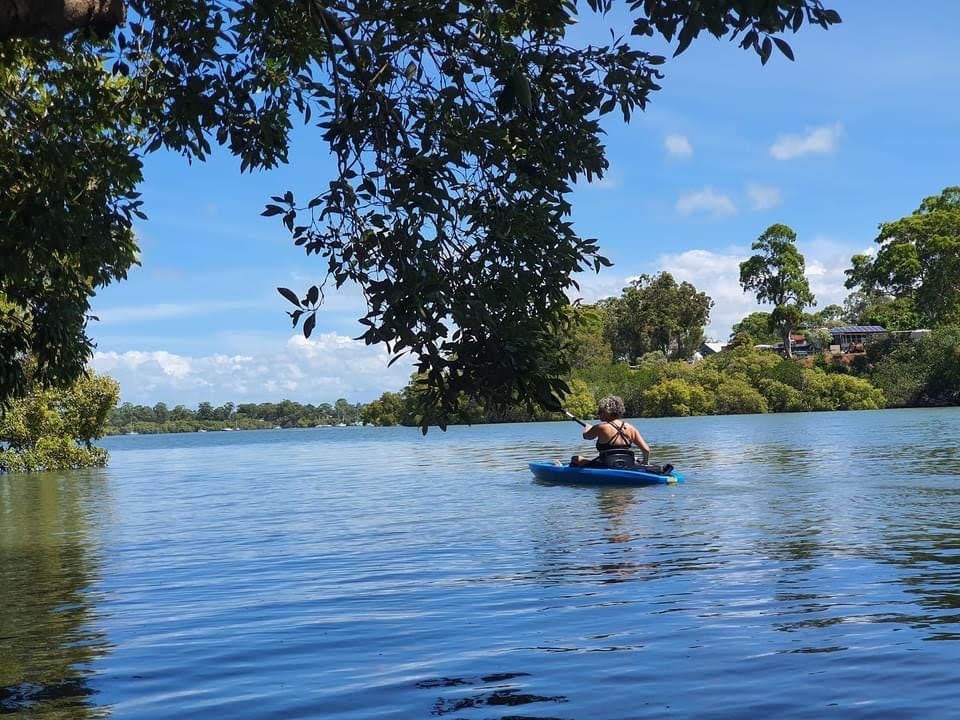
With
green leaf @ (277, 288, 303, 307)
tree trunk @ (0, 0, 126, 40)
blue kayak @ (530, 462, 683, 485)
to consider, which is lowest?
blue kayak @ (530, 462, 683, 485)

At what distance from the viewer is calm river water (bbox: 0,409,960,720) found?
5957 millimetres

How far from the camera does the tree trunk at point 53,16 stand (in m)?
6.02

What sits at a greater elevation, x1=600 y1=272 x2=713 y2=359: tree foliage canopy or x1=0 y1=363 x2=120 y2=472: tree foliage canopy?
x1=600 y1=272 x2=713 y2=359: tree foliage canopy

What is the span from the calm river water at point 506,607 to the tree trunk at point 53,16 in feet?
12.4

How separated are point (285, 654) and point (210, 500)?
15563 mm

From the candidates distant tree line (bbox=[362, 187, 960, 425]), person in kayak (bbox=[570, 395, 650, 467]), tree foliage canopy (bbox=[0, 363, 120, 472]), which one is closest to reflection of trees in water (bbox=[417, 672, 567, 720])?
A: person in kayak (bbox=[570, 395, 650, 467])

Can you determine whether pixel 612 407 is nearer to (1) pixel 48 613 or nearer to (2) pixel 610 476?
(2) pixel 610 476

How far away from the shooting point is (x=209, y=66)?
8594 millimetres

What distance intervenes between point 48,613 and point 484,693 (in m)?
4.94

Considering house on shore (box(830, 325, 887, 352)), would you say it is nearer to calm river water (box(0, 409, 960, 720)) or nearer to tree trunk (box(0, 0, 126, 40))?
calm river water (box(0, 409, 960, 720))

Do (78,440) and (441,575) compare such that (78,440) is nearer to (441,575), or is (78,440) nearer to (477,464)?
(477,464)

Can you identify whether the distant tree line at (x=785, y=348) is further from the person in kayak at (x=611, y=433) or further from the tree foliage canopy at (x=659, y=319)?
the person in kayak at (x=611, y=433)

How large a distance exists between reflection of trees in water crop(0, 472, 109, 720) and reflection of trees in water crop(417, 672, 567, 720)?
6.01 feet

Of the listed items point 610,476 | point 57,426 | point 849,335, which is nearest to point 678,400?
point 849,335
